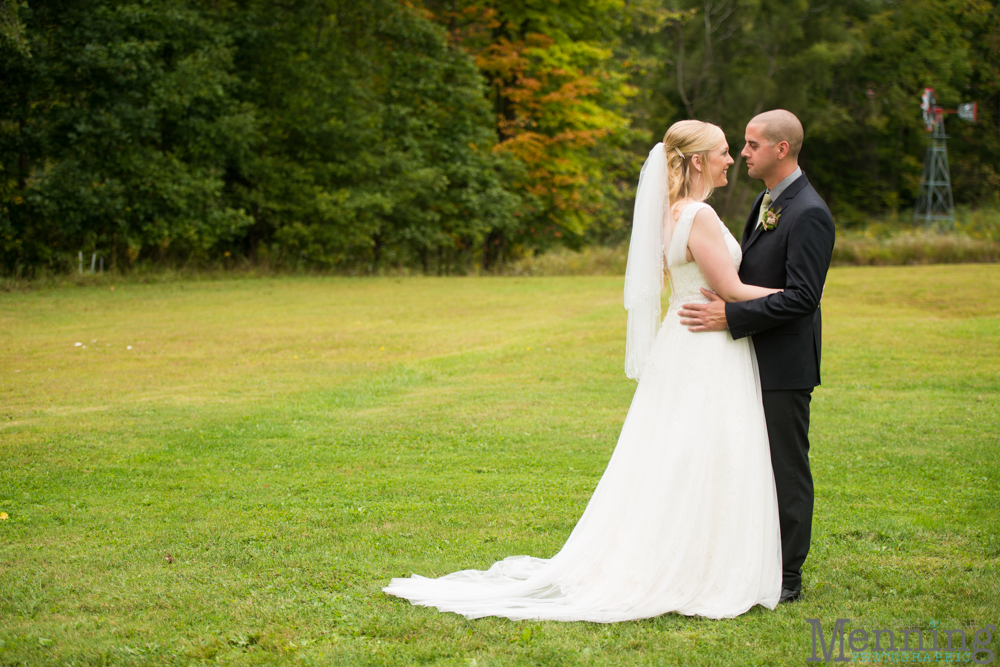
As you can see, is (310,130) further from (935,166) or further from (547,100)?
(935,166)

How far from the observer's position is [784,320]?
4203 mm

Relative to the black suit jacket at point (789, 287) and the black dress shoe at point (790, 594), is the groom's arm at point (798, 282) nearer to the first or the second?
the black suit jacket at point (789, 287)

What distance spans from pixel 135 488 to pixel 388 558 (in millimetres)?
2587

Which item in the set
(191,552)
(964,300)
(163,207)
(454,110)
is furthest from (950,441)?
(454,110)

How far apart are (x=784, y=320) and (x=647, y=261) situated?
2.53ft

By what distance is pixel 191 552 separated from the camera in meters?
5.08

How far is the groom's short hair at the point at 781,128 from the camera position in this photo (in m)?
4.21

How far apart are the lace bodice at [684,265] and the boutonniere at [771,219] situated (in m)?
0.18

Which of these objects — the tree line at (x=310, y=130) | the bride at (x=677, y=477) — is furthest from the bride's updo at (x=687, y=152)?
the tree line at (x=310, y=130)

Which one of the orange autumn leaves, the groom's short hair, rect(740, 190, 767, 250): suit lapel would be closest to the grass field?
rect(740, 190, 767, 250): suit lapel

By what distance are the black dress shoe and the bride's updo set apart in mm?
2064

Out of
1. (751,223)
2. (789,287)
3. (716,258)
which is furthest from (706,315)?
(751,223)

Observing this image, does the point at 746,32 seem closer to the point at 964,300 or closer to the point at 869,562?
the point at 964,300

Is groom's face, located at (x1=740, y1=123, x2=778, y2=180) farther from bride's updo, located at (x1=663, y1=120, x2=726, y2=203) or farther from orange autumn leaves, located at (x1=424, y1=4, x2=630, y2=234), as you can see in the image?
orange autumn leaves, located at (x1=424, y1=4, x2=630, y2=234)
